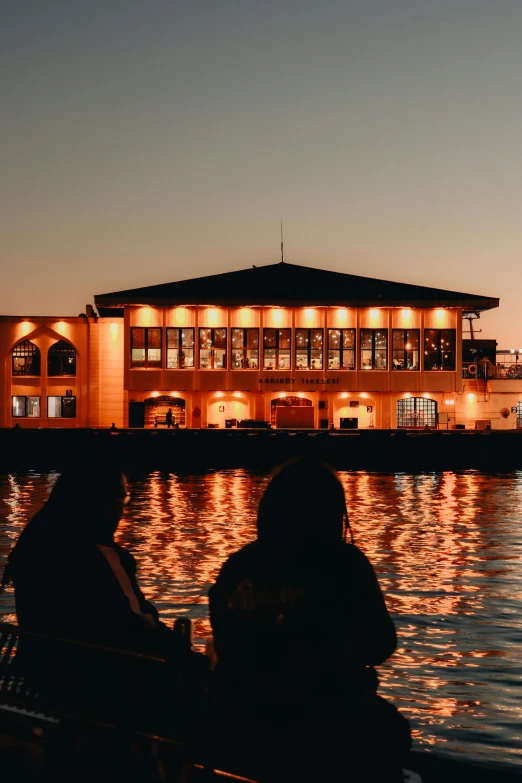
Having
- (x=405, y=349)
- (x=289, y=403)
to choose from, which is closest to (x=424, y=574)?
(x=289, y=403)

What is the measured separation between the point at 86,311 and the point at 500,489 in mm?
41462

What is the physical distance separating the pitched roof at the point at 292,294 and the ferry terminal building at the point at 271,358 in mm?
84

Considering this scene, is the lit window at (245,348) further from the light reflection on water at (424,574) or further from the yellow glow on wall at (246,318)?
the light reflection on water at (424,574)

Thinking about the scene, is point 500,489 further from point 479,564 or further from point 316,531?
point 316,531

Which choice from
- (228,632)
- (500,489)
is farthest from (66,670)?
(500,489)

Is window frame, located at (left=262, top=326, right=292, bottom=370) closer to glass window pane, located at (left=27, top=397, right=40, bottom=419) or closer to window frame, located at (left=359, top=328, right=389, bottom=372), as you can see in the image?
window frame, located at (left=359, top=328, right=389, bottom=372)

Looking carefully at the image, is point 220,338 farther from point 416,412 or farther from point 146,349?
point 416,412

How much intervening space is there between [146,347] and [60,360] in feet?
18.7

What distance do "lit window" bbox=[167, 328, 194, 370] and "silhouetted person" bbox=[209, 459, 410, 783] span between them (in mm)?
57987

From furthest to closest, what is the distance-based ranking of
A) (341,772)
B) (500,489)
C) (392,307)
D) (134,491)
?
1. (392,307)
2. (500,489)
3. (134,491)
4. (341,772)

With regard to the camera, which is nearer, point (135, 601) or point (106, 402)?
point (135, 601)

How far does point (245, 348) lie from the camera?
61844 millimetres

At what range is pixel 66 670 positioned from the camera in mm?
3789

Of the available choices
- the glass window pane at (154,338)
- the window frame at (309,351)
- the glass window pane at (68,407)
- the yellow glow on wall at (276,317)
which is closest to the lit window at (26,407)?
the glass window pane at (68,407)
